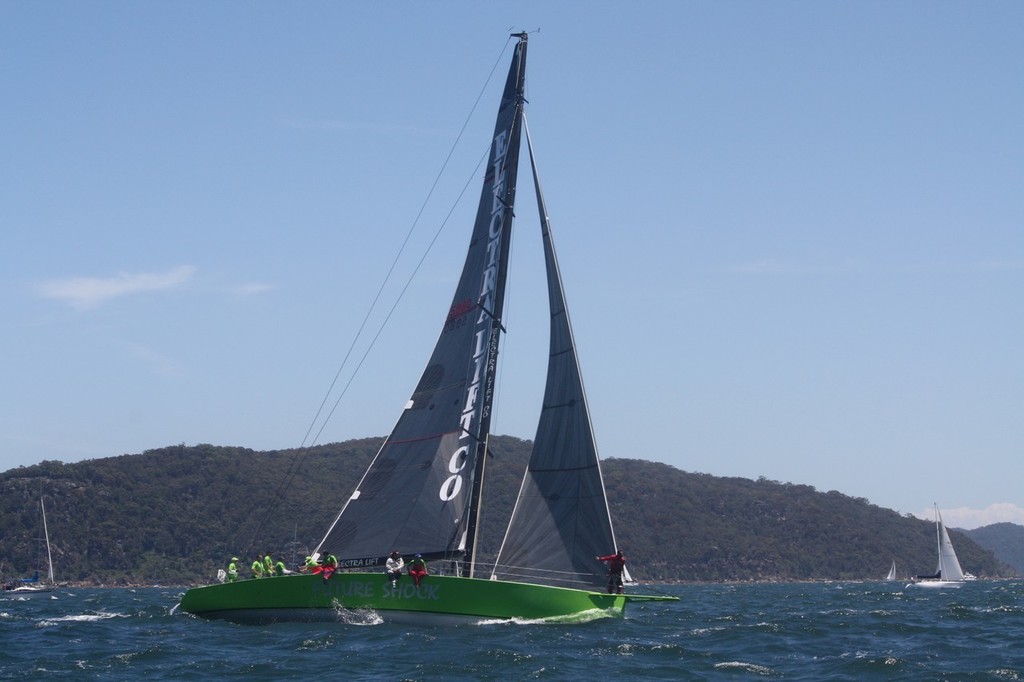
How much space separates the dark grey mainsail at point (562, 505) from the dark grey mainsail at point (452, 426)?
118 cm

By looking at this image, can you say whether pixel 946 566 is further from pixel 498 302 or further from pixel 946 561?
pixel 498 302

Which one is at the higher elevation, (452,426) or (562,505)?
(452,426)

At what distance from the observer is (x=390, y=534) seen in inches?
1019

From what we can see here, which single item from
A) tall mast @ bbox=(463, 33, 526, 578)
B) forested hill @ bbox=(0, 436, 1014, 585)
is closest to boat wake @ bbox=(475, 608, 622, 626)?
tall mast @ bbox=(463, 33, 526, 578)

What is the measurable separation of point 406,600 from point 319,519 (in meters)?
88.7

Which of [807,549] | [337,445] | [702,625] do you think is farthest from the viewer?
[337,445]

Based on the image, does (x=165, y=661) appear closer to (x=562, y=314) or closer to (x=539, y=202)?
(x=562, y=314)

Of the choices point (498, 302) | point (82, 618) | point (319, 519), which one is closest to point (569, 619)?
point (498, 302)

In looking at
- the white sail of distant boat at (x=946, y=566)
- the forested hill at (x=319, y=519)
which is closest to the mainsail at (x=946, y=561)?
the white sail of distant boat at (x=946, y=566)

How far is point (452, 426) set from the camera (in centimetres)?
2622

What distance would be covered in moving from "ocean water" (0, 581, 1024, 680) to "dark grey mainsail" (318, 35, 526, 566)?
232 centimetres

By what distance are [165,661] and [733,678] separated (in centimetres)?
922

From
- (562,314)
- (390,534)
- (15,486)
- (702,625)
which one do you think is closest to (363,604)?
(390,534)

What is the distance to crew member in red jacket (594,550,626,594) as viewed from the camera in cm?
2453
